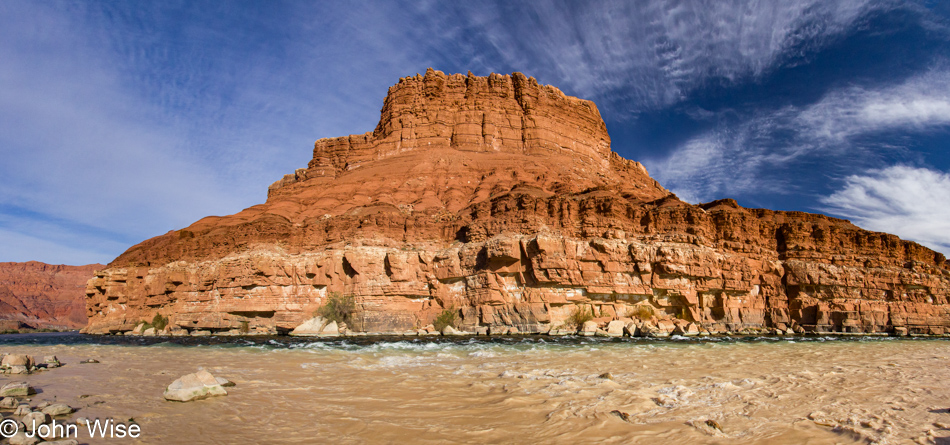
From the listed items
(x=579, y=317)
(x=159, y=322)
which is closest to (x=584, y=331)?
(x=579, y=317)

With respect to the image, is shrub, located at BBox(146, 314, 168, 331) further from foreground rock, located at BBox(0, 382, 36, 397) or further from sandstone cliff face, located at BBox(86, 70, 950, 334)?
foreground rock, located at BBox(0, 382, 36, 397)

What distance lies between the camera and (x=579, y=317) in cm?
2759

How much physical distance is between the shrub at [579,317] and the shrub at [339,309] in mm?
14837

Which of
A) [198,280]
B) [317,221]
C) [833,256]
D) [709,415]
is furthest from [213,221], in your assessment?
[833,256]

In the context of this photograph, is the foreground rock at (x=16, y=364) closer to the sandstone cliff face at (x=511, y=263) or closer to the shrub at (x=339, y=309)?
the sandstone cliff face at (x=511, y=263)

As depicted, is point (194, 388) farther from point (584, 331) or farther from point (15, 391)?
point (584, 331)

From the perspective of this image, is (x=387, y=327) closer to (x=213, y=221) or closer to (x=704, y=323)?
(x=704, y=323)

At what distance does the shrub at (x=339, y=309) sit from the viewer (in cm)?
2950

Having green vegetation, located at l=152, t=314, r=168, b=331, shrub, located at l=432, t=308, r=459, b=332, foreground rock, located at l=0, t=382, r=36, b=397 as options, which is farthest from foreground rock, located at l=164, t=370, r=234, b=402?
green vegetation, located at l=152, t=314, r=168, b=331

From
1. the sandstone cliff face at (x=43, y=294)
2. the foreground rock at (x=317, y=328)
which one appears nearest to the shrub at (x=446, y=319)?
the foreground rock at (x=317, y=328)

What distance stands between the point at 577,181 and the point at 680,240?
15351mm

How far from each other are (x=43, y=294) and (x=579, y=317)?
14270 centimetres

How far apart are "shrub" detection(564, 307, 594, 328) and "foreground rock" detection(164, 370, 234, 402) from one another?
74.7 ft

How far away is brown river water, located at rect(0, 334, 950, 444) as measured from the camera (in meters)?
4.94
